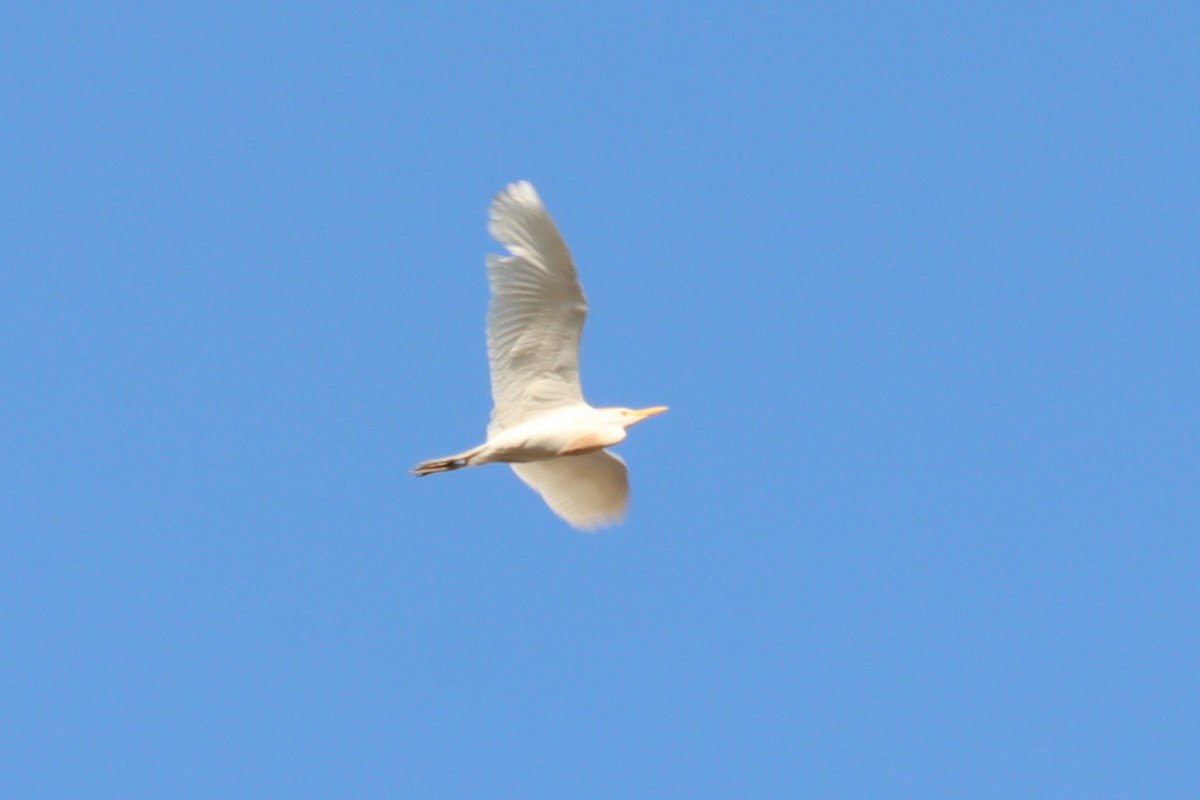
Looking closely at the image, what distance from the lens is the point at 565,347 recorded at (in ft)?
80.7

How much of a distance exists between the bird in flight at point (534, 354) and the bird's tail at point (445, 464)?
1 centimetres

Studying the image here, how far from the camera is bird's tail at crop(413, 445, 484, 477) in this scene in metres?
24.8

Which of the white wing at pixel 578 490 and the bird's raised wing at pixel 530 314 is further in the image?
the white wing at pixel 578 490

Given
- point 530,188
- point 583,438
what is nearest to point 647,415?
point 583,438

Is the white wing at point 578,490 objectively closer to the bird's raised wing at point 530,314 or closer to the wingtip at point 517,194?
the bird's raised wing at point 530,314

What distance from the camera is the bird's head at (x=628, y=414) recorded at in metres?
25.4

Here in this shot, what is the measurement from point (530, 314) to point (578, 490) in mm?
2797

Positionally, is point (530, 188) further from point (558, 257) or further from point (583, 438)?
point (583, 438)

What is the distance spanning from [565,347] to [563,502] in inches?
96.8

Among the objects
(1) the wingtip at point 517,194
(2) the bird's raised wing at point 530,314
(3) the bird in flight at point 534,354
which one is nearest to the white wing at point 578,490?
(3) the bird in flight at point 534,354

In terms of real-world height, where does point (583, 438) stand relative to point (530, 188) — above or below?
below

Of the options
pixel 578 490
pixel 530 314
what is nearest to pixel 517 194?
pixel 530 314

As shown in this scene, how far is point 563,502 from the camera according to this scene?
26.4 metres

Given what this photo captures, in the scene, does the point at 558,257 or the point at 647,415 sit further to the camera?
the point at 647,415
